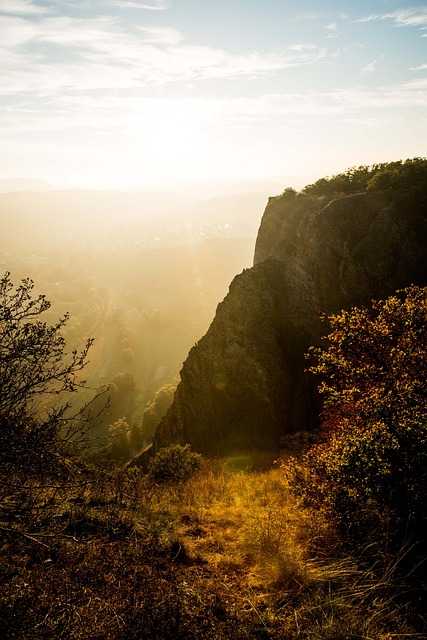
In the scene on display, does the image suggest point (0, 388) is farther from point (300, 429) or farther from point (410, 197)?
point (410, 197)

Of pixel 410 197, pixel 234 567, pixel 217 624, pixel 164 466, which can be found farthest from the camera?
pixel 410 197

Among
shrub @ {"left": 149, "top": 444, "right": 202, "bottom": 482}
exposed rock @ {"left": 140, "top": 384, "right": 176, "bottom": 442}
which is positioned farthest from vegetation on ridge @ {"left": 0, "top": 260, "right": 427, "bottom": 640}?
exposed rock @ {"left": 140, "top": 384, "right": 176, "bottom": 442}

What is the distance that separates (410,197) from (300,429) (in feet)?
71.3

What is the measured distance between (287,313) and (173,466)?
2076cm

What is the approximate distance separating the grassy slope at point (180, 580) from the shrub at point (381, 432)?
1.23 metres

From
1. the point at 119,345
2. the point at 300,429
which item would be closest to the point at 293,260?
the point at 300,429

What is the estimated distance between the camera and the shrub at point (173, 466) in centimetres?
1945

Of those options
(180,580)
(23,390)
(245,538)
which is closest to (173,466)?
(245,538)

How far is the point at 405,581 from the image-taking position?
7309mm

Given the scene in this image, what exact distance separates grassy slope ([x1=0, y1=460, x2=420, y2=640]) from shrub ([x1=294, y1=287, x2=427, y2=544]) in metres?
1.23

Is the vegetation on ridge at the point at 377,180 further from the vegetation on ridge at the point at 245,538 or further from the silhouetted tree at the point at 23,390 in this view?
the silhouetted tree at the point at 23,390

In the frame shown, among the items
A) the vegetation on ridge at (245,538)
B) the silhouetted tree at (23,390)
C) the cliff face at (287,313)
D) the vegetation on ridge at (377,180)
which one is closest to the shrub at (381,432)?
the vegetation on ridge at (245,538)

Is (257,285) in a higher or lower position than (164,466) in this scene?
higher

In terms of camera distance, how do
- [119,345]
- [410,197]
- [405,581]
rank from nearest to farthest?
[405,581] < [410,197] < [119,345]
